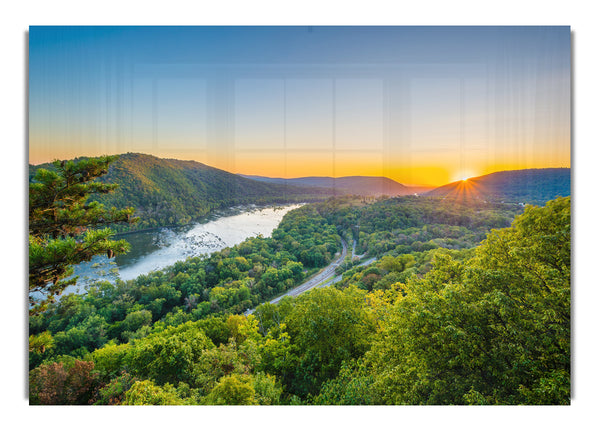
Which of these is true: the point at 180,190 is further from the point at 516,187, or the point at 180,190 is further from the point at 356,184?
the point at 516,187

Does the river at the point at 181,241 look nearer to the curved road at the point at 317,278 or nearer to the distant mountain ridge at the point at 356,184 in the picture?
the distant mountain ridge at the point at 356,184

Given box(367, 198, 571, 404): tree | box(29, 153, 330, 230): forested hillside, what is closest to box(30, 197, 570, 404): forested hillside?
box(367, 198, 571, 404): tree

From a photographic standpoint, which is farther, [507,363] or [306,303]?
[306,303]
